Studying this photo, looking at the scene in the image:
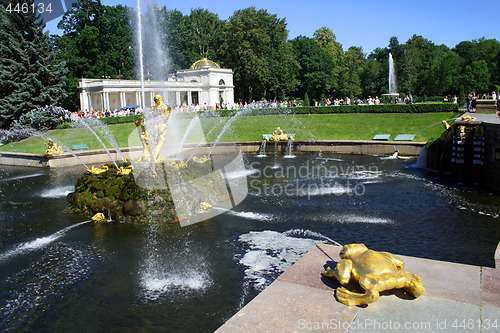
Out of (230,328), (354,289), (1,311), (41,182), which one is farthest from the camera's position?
(41,182)

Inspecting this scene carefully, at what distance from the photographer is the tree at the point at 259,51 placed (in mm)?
55625

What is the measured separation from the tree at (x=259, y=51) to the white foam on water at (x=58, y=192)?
4291cm

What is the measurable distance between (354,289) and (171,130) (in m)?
28.7

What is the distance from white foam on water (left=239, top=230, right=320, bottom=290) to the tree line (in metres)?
26.8

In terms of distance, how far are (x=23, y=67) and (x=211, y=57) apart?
132ft

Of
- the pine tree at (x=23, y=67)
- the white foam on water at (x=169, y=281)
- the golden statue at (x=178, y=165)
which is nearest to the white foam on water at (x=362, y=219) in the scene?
the white foam on water at (x=169, y=281)

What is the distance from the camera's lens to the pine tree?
1327 inches

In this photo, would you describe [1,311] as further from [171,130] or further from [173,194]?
[171,130]

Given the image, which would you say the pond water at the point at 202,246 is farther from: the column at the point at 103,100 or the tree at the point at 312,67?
the tree at the point at 312,67

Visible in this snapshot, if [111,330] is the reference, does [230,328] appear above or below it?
above

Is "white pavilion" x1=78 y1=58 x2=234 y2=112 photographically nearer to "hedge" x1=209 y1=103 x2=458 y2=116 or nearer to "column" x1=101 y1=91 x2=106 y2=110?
"column" x1=101 y1=91 x2=106 y2=110

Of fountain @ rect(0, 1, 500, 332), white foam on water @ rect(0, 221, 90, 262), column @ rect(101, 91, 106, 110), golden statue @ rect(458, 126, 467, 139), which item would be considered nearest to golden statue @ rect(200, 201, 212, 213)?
fountain @ rect(0, 1, 500, 332)

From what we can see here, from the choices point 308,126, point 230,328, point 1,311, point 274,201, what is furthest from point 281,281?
point 308,126

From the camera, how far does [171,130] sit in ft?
105
